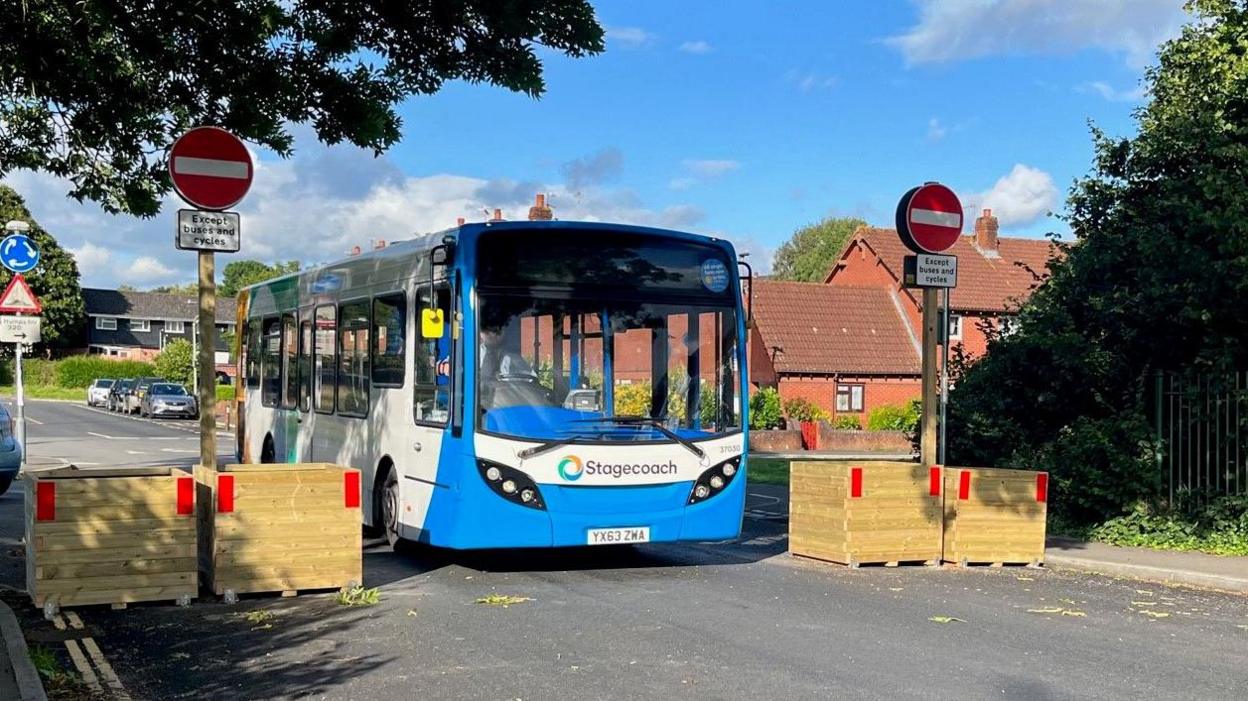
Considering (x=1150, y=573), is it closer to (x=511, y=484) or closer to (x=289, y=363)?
(x=511, y=484)

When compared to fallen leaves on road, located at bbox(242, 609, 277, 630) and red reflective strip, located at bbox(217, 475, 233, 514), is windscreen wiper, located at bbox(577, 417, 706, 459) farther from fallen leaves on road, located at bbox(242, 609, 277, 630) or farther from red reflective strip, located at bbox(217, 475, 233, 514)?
fallen leaves on road, located at bbox(242, 609, 277, 630)

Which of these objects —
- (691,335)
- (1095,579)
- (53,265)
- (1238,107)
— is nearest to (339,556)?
(691,335)

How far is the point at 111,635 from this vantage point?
320 inches

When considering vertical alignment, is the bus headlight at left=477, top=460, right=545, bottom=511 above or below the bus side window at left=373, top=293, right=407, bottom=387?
below

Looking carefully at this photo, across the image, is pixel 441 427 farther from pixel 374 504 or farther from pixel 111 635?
pixel 111 635

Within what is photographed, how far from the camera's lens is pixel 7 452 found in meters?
18.1

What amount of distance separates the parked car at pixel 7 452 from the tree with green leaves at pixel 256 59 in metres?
8.59

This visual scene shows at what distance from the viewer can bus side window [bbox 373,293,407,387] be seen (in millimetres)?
11883

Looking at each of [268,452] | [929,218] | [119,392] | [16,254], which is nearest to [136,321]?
[119,392]

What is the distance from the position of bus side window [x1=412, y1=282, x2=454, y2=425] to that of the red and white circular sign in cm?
195

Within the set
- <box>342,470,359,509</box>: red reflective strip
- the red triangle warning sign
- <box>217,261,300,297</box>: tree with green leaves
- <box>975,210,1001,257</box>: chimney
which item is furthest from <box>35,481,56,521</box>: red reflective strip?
<box>217,261,300,297</box>: tree with green leaves

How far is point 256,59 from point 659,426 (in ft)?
14.6

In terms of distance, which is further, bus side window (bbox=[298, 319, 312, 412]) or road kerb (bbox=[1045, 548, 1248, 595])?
bus side window (bbox=[298, 319, 312, 412])

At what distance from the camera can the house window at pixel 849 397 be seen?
4878cm
